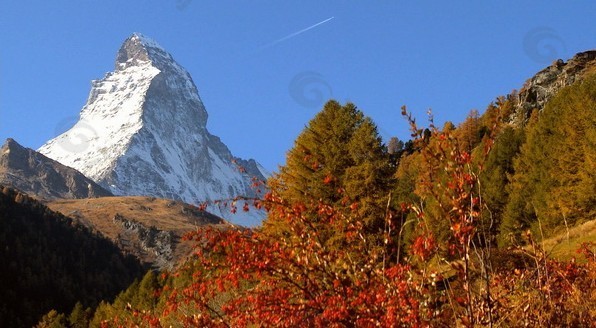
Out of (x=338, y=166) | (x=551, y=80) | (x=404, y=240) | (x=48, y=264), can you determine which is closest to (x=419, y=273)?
(x=338, y=166)

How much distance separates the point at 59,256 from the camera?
478 ft

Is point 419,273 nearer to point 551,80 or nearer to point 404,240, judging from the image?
point 404,240

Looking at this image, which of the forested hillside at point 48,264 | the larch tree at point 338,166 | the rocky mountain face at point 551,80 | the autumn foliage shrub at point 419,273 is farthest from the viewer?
the forested hillside at point 48,264

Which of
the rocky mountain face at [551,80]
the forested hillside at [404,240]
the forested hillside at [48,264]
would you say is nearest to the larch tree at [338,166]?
the forested hillside at [404,240]

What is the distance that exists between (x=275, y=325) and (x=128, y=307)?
1656 millimetres

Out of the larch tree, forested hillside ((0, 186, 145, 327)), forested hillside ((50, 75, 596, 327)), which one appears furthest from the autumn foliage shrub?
forested hillside ((0, 186, 145, 327))

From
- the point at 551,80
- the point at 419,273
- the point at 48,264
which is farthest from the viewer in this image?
the point at 48,264

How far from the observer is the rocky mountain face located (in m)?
56.7

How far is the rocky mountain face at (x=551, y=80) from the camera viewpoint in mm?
56719

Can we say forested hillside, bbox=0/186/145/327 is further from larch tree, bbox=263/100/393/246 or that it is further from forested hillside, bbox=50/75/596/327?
larch tree, bbox=263/100/393/246

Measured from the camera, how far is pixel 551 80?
197ft

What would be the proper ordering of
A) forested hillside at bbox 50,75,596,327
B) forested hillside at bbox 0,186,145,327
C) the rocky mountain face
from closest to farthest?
forested hillside at bbox 50,75,596,327 → the rocky mountain face → forested hillside at bbox 0,186,145,327

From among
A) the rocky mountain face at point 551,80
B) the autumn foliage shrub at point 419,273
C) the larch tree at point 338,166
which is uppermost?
the rocky mountain face at point 551,80

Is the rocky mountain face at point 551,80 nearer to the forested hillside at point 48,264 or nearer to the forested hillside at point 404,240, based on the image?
the forested hillside at point 404,240
